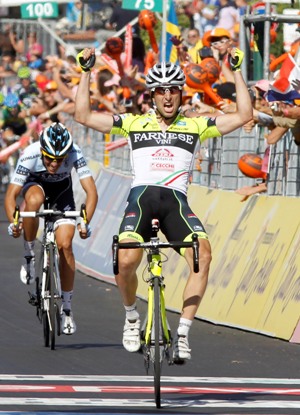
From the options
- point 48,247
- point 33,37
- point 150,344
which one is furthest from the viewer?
point 33,37

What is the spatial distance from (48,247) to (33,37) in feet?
80.0

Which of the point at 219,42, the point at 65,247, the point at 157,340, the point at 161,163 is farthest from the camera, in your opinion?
the point at 219,42

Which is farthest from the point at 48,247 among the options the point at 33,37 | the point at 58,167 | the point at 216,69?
the point at 33,37

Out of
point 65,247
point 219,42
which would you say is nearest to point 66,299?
point 65,247

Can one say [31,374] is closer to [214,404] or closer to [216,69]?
[214,404]

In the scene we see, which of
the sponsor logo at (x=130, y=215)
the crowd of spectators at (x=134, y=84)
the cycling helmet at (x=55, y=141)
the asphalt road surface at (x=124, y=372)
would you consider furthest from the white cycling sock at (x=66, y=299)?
the sponsor logo at (x=130, y=215)

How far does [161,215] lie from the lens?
10539mm

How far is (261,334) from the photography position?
546 inches

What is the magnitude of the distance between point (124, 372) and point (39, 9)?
1641 cm

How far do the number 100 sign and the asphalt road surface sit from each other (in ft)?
38.3

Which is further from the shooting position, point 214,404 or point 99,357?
point 99,357

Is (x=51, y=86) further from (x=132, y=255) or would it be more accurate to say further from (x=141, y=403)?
(x=141, y=403)

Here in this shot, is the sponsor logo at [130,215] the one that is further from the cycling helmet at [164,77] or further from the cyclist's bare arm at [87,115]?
the cycling helmet at [164,77]

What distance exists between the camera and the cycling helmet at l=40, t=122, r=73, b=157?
525 inches
